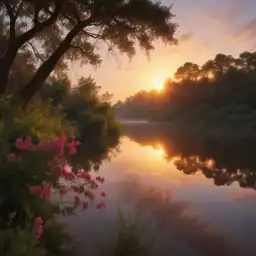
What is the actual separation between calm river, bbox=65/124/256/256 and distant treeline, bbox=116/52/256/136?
3089 centimetres

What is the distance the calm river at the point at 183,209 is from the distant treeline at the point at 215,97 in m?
30.9

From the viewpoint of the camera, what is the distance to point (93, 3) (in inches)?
726

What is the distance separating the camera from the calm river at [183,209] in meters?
8.15

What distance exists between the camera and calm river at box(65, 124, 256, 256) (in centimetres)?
815

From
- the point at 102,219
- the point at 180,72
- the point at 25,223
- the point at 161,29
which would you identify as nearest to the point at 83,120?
the point at 161,29

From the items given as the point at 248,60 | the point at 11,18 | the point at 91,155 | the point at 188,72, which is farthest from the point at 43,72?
the point at 188,72

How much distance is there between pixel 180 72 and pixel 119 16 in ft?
243

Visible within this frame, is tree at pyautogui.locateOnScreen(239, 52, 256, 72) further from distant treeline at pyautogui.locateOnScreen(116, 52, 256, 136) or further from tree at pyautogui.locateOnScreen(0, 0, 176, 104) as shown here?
tree at pyautogui.locateOnScreen(0, 0, 176, 104)

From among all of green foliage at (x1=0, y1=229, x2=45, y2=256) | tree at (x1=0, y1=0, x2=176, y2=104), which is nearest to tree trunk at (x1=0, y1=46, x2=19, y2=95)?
tree at (x1=0, y1=0, x2=176, y2=104)

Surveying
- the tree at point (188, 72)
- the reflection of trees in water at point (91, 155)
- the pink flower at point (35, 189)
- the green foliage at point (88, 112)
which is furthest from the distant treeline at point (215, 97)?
the pink flower at point (35, 189)

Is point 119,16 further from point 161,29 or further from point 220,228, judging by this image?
point 220,228

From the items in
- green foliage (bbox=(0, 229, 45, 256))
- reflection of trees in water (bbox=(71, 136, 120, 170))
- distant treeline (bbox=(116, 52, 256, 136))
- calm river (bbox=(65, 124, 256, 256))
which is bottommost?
green foliage (bbox=(0, 229, 45, 256))

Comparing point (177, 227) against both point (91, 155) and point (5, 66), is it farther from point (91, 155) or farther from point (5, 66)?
point (91, 155)

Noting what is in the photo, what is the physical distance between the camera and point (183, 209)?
11.1 m
